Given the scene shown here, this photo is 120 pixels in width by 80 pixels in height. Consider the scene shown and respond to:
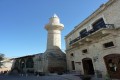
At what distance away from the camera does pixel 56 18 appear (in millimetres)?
31219

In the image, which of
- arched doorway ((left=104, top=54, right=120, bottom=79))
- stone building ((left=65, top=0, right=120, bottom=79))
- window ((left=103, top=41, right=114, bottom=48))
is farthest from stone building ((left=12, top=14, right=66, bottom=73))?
window ((left=103, top=41, right=114, bottom=48))

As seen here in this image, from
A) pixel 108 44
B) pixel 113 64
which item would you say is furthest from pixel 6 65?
pixel 113 64

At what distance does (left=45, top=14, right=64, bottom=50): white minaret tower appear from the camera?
2847 cm

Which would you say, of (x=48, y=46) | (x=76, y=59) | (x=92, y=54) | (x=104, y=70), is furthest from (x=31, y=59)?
(x=104, y=70)

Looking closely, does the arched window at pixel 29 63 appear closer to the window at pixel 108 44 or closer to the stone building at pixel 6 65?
A: the stone building at pixel 6 65

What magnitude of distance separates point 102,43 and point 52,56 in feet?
44.8

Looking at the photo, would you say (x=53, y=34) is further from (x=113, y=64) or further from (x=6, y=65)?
(x=6, y=65)

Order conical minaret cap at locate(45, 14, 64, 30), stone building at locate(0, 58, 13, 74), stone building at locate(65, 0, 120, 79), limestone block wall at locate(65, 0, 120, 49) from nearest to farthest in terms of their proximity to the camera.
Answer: stone building at locate(65, 0, 120, 79)
limestone block wall at locate(65, 0, 120, 49)
conical minaret cap at locate(45, 14, 64, 30)
stone building at locate(0, 58, 13, 74)

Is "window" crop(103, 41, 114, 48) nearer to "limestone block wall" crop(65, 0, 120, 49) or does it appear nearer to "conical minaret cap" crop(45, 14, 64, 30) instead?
"limestone block wall" crop(65, 0, 120, 49)

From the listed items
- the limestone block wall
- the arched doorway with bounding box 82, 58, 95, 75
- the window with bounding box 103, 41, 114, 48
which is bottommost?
the arched doorway with bounding box 82, 58, 95, 75

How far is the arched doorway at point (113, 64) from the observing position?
1352cm

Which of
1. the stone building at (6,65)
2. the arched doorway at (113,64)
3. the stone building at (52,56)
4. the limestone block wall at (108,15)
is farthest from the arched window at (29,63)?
the arched doorway at (113,64)

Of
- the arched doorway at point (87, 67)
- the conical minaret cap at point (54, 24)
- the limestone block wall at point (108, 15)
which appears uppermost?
the conical minaret cap at point (54, 24)

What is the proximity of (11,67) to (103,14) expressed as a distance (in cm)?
3339
